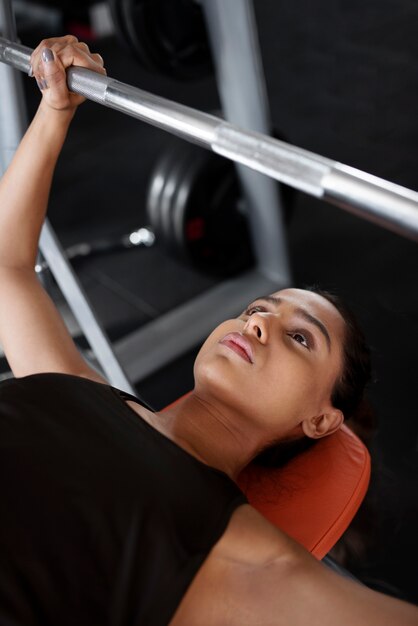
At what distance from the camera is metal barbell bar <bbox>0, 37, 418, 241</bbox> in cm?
79

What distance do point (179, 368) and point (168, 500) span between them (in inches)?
52.3

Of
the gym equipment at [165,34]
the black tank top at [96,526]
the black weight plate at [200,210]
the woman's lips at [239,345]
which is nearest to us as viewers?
the black tank top at [96,526]

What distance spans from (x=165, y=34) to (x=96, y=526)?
63.7 inches

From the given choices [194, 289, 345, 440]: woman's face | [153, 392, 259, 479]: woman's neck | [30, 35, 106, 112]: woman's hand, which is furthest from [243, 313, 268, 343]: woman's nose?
[30, 35, 106, 112]: woman's hand

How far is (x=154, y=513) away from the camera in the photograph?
1.04 metres

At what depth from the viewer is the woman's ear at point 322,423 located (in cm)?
136

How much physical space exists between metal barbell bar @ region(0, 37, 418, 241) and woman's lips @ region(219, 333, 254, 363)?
35cm

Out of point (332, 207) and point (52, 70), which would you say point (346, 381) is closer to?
point (52, 70)

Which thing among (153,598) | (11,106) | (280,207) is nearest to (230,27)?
(280,207)

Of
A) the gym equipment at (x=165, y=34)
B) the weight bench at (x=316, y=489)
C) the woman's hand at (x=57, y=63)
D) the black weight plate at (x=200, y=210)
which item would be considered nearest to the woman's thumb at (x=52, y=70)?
the woman's hand at (x=57, y=63)

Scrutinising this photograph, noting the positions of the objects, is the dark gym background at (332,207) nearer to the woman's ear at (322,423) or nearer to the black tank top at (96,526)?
the woman's ear at (322,423)

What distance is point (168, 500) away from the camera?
106 cm

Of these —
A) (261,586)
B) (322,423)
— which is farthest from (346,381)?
(261,586)

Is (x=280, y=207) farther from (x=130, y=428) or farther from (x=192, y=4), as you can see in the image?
(x=130, y=428)
